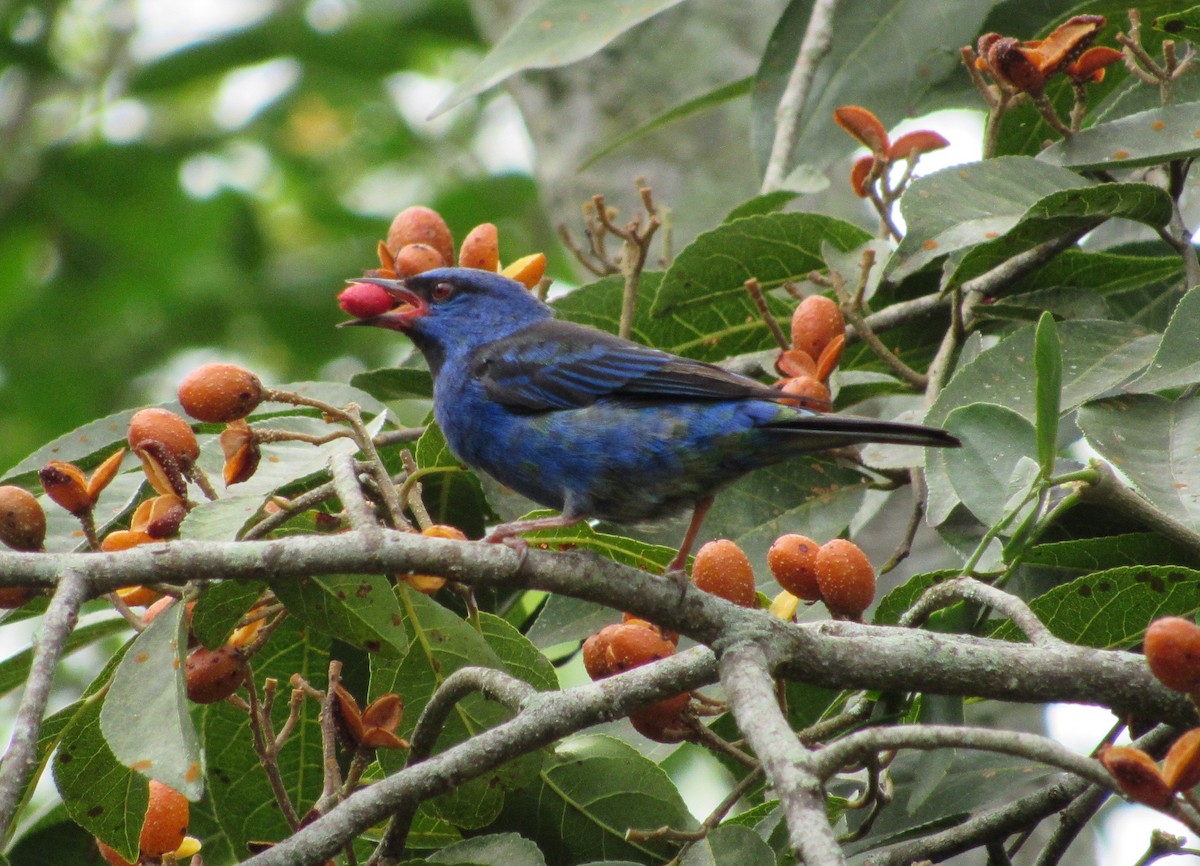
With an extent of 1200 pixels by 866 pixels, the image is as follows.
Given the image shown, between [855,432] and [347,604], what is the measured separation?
116 cm

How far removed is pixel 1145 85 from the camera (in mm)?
3369

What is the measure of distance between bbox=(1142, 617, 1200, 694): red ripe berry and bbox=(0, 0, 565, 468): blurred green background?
22.3 ft

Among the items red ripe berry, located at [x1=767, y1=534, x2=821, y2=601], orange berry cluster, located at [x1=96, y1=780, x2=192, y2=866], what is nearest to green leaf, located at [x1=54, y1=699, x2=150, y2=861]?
orange berry cluster, located at [x1=96, y1=780, x2=192, y2=866]

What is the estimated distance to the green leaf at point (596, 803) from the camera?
2730 mm

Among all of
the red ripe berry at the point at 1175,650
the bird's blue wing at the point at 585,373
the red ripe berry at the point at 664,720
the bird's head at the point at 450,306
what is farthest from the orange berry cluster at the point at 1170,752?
the bird's head at the point at 450,306

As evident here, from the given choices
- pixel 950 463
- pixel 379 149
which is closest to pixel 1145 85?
pixel 950 463

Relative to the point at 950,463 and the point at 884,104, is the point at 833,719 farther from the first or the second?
the point at 884,104

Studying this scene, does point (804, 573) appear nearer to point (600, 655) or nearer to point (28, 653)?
point (600, 655)

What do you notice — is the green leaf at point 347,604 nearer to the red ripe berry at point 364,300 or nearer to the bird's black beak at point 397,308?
the red ripe berry at point 364,300

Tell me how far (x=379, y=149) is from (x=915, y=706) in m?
8.51

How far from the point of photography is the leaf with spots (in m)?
2.49

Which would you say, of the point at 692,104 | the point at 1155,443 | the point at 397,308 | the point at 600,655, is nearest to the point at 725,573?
the point at 600,655

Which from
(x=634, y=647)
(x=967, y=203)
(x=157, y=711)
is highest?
(x=967, y=203)

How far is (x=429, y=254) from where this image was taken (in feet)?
11.5
